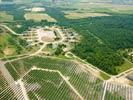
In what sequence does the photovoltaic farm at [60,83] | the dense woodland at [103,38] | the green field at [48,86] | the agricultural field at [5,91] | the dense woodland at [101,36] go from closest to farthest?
the agricultural field at [5,91] < the green field at [48,86] < the photovoltaic farm at [60,83] < the dense woodland at [103,38] < the dense woodland at [101,36]

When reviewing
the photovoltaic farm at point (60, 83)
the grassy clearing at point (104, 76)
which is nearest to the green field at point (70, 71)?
the photovoltaic farm at point (60, 83)

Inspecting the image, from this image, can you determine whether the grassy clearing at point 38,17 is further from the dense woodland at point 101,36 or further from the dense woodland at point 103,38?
the dense woodland at point 103,38

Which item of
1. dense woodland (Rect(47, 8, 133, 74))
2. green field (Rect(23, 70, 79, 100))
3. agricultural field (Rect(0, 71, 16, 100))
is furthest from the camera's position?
dense woodland (Rect(47, 8, 133, 74))

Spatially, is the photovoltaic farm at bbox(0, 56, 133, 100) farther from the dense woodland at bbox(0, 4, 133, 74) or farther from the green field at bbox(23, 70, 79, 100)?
the dense woodland at bbox(0, 4, 133, 74)

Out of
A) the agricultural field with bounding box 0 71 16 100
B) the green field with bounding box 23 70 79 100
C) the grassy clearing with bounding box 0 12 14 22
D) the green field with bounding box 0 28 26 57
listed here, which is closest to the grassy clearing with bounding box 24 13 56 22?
the grassy clearing with bounding box 0 12 14 22

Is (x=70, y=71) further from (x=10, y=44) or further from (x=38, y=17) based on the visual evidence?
(x=38, y=17)
